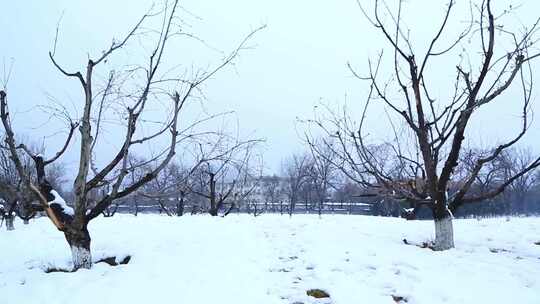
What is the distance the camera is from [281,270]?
→ 6.31 metres

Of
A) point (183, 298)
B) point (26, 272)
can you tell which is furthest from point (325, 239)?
point (26, 272)

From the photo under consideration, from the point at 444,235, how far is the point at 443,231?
0.21 ft

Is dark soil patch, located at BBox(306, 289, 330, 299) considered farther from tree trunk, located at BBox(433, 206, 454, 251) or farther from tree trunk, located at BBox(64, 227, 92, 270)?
tree trunk, located at BBox(64, 227, 92, 270)

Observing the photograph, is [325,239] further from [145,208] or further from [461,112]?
[145,208]

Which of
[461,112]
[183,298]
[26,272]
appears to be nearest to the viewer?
[183,298]

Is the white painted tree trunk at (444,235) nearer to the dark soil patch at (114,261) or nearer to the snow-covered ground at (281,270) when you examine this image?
the snow-covered ground at (281,270)

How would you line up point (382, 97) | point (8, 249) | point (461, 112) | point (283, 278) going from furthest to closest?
point (8, 249) → point (382, 97) → point (461, 112) → point (283, 278)

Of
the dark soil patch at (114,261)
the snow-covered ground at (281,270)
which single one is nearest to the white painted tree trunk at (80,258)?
the snow-covered ground at (281,270)

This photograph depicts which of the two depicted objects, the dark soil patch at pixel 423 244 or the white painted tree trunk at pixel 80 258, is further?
the dark soil patch at pixel 423 244

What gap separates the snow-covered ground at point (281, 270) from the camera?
5145mm

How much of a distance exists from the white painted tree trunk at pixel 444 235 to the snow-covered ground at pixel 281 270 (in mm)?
216

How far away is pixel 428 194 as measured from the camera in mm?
8391

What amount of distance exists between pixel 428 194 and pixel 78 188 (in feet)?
19.0

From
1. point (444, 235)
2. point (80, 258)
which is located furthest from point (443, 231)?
point (80, 258)
